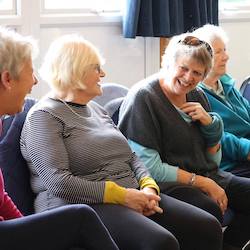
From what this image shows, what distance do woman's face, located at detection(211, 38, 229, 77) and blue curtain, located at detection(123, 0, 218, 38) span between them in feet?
2.59

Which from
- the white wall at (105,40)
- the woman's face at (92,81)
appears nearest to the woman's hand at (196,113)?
the woman's face at (92,81)

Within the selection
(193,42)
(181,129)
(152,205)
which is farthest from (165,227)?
(193,42)

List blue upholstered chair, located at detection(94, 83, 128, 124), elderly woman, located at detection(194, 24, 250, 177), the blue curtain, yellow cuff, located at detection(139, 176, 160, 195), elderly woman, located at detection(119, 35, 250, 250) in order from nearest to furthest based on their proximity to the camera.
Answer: yellow cuff, located at detection(139, 176, 160, 195), elderly woman, located at detection(119, 35, 250, 250), blue upholstered chair, located at detection(94, 83, 128, 124), elderly woman, located at detection(194, 24, 250, 177), the blue curtain

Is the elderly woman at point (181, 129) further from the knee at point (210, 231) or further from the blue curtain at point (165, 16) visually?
the blue curtain at point (165, 16)

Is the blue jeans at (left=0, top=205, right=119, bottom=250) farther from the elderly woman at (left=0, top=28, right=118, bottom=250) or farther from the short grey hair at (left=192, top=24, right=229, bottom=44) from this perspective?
the short grey hair at (left=192, top=24, right=229, bottom=44)

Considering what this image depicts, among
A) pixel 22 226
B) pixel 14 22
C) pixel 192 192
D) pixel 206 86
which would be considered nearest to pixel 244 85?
pixel 206 86

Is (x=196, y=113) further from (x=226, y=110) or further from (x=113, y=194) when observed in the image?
(x=113, y=194)

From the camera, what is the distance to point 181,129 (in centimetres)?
250

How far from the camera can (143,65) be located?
3.82m

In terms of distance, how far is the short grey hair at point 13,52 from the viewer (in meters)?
1.82

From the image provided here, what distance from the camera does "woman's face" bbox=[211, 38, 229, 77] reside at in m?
2.82

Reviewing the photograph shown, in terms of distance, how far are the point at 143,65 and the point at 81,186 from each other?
183 centimetres

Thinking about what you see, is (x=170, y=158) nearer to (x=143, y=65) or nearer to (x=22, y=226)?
(x=22, y=226)

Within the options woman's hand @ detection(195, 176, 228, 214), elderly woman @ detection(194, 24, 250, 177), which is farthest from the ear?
elderly woman @ detection(194, 24, 250, 177)
